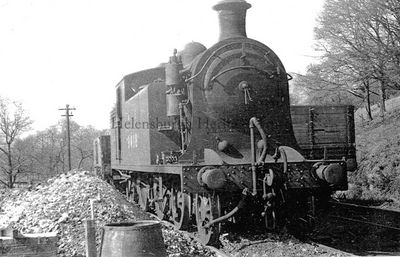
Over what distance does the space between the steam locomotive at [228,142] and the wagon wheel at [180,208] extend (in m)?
0.02

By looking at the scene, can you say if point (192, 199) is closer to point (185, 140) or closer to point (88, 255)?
point (185, 140)

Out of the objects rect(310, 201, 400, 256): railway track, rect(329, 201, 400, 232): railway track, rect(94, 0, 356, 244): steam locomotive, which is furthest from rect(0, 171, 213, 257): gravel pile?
rect(329, 201, 400, 232): railway track

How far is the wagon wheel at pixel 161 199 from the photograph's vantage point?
376 inches

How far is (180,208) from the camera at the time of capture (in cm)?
908

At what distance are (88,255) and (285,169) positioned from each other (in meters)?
3.22

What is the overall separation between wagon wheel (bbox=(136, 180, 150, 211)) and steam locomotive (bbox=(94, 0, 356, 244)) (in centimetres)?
131

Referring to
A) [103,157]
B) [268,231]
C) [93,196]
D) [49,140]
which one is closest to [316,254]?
[268,231]

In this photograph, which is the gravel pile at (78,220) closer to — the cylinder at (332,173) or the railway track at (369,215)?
the cylinder at (332,173)

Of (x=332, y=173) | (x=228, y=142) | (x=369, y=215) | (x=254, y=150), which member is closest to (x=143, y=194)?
(x=228, y=142)

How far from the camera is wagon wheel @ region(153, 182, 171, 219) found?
A: 955cm

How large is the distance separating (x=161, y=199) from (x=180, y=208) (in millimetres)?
726

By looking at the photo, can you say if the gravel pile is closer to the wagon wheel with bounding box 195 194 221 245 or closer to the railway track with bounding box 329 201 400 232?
the wagon wheel with bounding box 195 194 221 245

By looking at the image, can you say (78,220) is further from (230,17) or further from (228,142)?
(230,17)

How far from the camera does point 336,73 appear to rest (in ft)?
58.2
